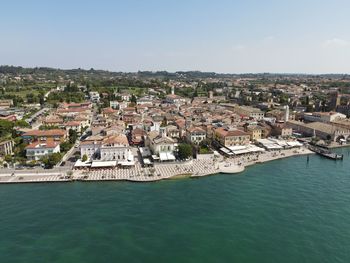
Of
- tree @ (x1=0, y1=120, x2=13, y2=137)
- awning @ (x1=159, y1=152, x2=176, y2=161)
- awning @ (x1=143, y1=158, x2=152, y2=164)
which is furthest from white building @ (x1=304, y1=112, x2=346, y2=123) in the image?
tree @ (x1=0, y1=120, x2=13, y2=137)

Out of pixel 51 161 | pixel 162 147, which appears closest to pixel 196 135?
pixel 162 147

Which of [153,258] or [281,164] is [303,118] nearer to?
[281,164]

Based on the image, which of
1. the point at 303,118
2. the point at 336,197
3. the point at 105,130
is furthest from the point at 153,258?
the point at 303,118

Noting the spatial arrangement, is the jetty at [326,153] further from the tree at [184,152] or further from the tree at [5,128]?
the tree at [5,128]

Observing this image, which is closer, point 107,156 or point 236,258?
point 236,258

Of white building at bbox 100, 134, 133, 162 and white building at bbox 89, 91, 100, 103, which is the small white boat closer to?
white building at bbox 100, 134, 133, 162

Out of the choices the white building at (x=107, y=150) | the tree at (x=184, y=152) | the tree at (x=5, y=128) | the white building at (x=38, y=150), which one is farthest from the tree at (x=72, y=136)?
the tree at (x=184, y=152)

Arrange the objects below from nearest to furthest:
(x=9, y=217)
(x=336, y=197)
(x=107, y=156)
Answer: (x=9, y=217) → (x=336, y=197) → (x=107, y=156)
